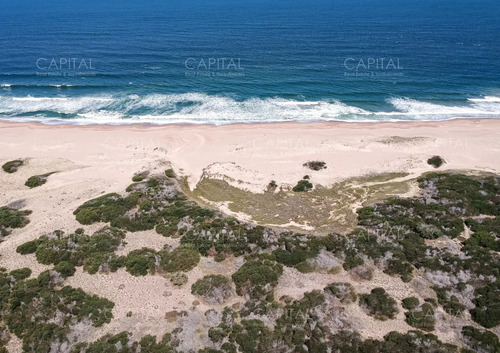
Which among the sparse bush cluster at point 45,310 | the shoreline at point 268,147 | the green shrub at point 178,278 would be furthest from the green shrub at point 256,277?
the shoreline at point 268,147

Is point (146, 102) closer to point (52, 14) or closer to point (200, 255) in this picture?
point (200, 255)

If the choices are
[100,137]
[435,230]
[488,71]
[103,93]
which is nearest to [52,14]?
[103,93]

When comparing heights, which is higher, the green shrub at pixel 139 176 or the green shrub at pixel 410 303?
the green shrub at pixel 139 176

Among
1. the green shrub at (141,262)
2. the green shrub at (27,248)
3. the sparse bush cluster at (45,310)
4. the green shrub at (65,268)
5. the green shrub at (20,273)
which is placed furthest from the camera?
the green shrub at (27,248)

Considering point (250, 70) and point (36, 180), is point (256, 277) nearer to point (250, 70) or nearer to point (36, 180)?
point (36, 180)

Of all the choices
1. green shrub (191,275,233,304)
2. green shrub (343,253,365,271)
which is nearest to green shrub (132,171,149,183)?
green shrub (191,275,233,304)

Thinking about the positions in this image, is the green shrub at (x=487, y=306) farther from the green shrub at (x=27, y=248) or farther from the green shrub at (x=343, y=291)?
the green shrub at (x=27, y=248)
